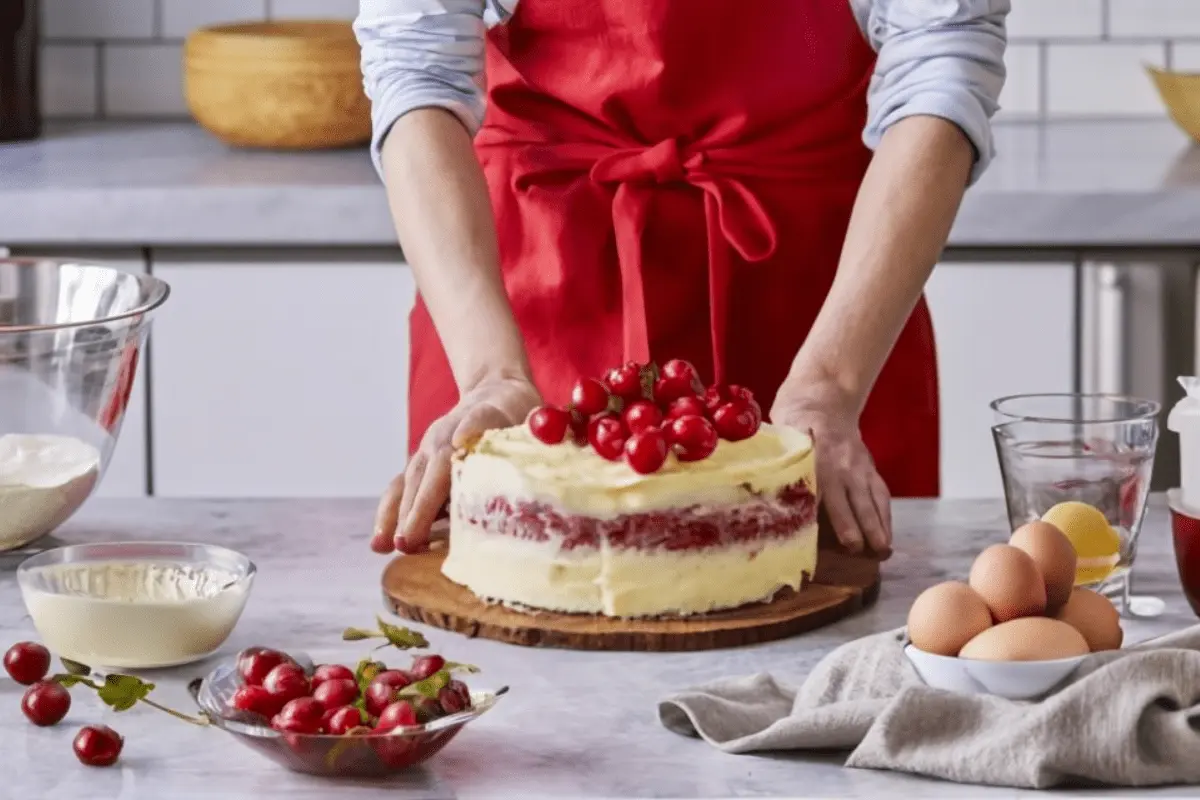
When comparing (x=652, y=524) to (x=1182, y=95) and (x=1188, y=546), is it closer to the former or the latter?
(x=1188, y=546)

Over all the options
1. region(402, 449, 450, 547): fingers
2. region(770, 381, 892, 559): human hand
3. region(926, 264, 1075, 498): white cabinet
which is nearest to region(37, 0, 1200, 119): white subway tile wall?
region(926, 264, 1075, 498): white cabinet

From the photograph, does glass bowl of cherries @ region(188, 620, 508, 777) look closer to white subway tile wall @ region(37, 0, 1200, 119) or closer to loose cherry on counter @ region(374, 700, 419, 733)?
loose cherry on counter @ region(374, 700, 419, 733)

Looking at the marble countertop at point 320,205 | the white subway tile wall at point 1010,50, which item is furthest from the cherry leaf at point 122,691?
the white subway tile wall at point 1010,50

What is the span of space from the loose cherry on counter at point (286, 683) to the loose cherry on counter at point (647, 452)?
31 cm

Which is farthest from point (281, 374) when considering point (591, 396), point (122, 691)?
point (122, 691)

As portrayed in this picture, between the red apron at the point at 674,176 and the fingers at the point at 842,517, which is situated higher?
the red apron at the point at 674,176

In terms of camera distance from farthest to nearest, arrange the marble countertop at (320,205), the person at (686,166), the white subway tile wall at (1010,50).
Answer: the white subway tile wall at (1010,50)
the marble countertop at (320,205)
the person at (686,166)

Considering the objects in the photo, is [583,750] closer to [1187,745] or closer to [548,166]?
[1187,745]

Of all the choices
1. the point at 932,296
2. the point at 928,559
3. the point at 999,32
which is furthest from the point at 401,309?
the point at 928,559

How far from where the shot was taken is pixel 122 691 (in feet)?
3.54

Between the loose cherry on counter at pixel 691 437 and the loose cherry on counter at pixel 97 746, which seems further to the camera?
the loose cherry on counter at pixel 691 437

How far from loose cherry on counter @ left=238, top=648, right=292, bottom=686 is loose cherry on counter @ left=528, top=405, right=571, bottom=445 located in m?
0.30

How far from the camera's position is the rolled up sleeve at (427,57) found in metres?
1.78

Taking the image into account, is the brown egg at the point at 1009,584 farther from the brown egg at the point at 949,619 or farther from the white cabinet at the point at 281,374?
the white cabinet at the point at 281,374
